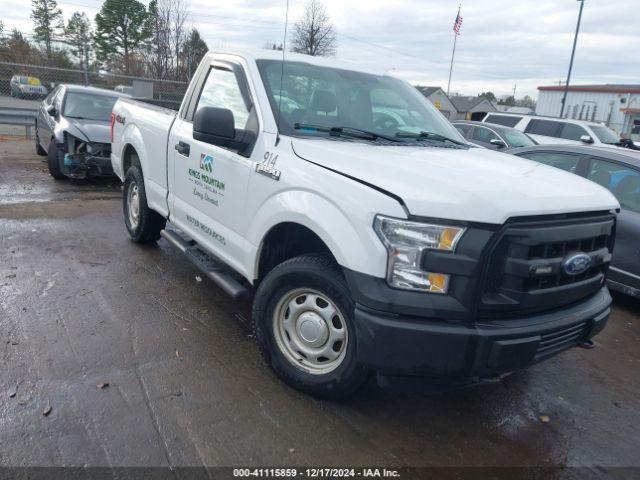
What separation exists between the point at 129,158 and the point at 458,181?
179 inches

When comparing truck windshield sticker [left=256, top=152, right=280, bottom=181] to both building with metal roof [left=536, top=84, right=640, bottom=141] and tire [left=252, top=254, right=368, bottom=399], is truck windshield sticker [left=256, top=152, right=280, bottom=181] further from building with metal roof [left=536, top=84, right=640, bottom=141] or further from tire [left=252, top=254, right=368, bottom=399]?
building with metal roof [left=536, top=84, right=640, bottom=141]

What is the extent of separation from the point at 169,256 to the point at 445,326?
3.91m

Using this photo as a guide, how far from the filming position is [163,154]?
4.88 m

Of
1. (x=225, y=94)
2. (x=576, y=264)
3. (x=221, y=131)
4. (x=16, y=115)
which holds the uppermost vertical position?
(x=225, y=94)

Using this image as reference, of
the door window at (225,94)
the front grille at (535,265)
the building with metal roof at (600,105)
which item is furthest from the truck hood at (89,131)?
the building with metal roof at (600,105)

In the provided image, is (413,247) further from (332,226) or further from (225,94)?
(225,94)

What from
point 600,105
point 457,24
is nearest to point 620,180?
point 457,24

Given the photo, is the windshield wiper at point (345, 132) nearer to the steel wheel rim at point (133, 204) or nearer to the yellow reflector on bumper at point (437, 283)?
the yellow reflector on bumper at point (437, 283)

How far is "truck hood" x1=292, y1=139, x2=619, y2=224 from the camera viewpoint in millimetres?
2531

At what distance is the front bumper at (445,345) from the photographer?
2.52 meters

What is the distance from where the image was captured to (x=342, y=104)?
389 centimetres

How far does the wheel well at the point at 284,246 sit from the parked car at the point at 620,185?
3508 millimetres

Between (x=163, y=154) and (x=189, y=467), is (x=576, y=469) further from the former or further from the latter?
(x=163, y=154)

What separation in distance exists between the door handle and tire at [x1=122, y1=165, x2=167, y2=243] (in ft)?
3.77
